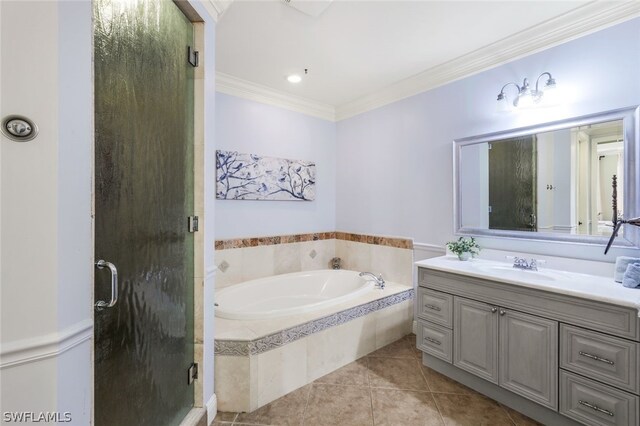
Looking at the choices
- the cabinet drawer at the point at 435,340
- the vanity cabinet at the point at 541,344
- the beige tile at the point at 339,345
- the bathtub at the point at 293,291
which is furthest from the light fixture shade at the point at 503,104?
the beige tile at the point at 339,345

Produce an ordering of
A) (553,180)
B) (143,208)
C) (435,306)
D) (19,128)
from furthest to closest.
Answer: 1. (435,306)
2. (553,180)
3. (143,208)
4. (19,128)

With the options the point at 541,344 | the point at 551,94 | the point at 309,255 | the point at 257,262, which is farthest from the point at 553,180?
the point at 257,262

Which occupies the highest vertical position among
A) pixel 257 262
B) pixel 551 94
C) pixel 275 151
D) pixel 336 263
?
pixel 551 94

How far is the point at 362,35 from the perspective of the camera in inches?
82.4

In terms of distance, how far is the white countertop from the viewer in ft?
4.60

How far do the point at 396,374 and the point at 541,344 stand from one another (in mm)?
1015

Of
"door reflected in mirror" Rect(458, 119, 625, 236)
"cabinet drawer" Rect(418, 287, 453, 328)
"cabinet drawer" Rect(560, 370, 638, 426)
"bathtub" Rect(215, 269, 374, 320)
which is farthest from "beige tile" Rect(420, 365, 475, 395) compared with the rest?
"door reflected in mirror" Rect(458, 119, 625, 236)

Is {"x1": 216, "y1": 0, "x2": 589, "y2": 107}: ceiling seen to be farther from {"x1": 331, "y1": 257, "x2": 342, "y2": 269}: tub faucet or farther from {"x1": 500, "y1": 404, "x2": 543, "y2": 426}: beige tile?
{"x1": 500, "y1": 404, "x2": 543, "y2": 426}: beige tile

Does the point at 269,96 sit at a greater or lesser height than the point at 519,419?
greater

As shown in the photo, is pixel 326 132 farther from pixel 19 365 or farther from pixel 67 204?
pixel 19 365

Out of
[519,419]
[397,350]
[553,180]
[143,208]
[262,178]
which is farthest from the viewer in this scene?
[262,178]

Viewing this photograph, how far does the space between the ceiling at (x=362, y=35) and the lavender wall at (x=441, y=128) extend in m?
0.28

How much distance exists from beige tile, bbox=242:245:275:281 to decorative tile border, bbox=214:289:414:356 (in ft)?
3.71

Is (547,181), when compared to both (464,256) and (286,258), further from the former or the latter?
(286,258)
